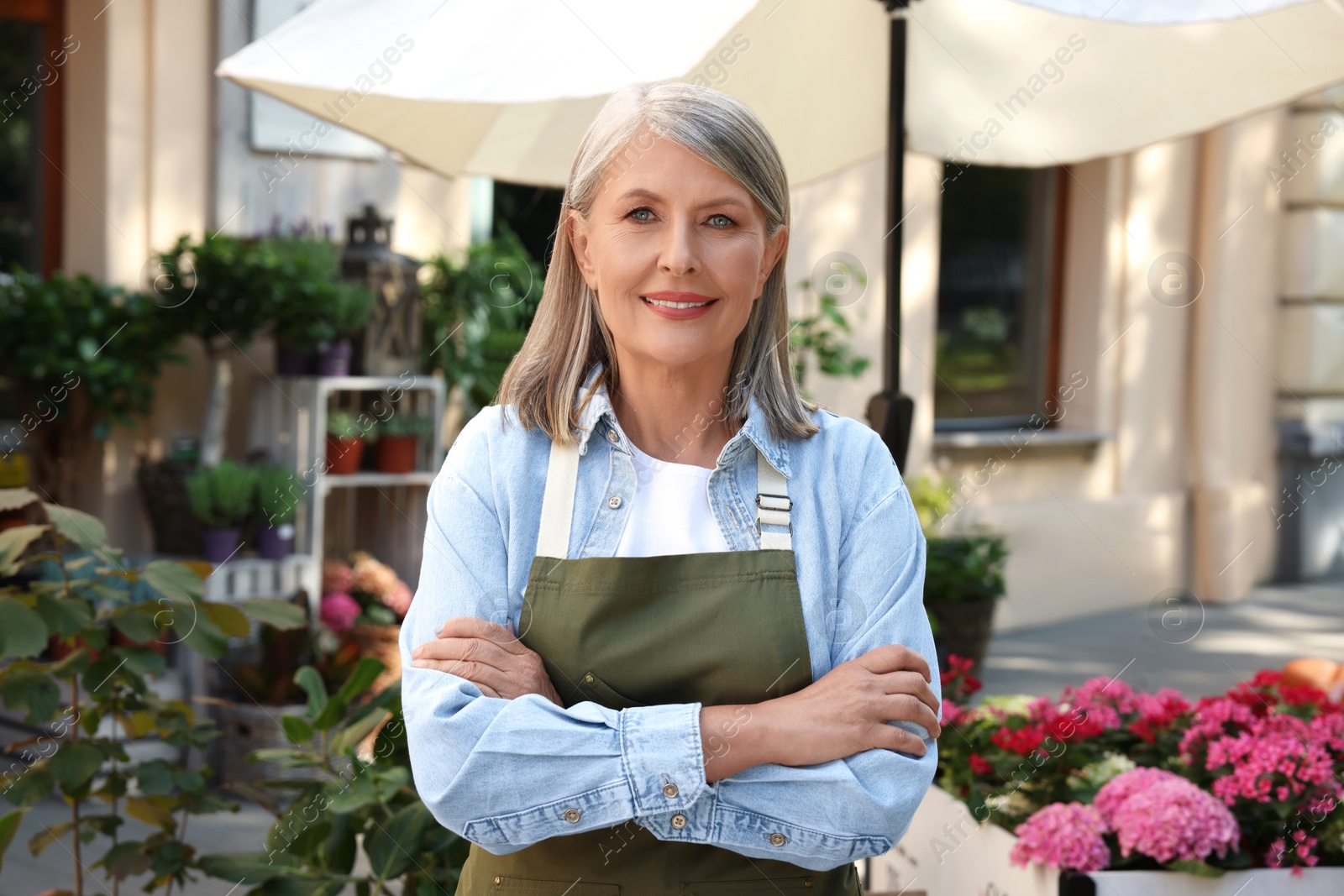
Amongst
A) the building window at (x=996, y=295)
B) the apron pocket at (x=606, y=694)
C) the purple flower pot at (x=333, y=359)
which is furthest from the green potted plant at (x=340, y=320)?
the building window at (x=996, y=295)

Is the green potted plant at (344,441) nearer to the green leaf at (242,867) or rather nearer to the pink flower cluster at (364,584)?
the pink flower cluster at (364,584)

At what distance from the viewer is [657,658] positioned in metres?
1.69

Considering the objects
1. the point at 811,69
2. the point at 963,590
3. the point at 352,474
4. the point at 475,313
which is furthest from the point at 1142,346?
the point at 811,69

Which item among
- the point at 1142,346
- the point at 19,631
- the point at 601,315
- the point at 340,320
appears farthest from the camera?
the point at 1142,346

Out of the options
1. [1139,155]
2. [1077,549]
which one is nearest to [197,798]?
[1077,549]

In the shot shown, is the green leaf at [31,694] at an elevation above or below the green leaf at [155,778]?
above

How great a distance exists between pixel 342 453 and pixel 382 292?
66cm

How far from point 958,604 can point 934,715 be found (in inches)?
Result: 164

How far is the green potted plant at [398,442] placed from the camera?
532 centimetres

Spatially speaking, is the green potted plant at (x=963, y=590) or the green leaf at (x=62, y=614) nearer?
the green leaf at (x=62, y=614)

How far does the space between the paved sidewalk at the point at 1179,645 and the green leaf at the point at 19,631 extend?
463 cm

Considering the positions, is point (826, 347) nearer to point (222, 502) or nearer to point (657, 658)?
point (222, 502)

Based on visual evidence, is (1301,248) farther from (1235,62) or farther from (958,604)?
(1235,62)

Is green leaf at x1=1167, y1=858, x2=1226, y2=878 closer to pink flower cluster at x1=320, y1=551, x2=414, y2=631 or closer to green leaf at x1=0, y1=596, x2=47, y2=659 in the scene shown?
green leaf at x1=0, y1=596, x2=47, y2=659
